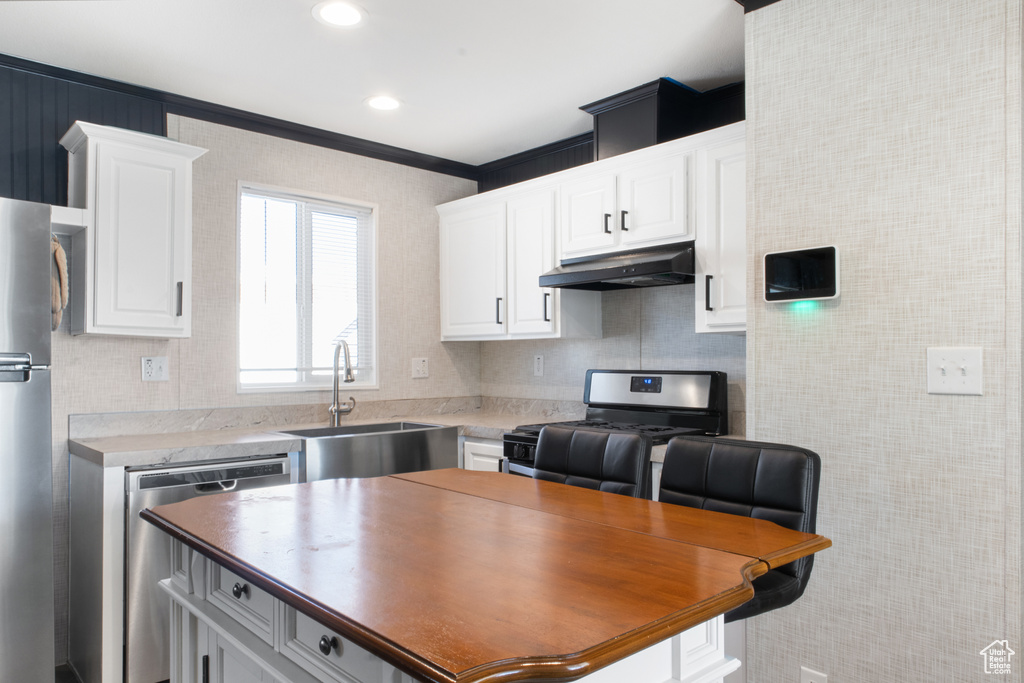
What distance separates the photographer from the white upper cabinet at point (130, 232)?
Answer: 8.80ft

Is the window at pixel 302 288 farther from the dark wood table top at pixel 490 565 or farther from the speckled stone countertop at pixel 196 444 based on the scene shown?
the dark wood table top at pixel 490 565

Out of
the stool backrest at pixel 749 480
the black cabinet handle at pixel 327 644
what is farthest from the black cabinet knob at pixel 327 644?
the stool backrest at pixel 749 480

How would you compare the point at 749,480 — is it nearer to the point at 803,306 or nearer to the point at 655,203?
the point at 803,306

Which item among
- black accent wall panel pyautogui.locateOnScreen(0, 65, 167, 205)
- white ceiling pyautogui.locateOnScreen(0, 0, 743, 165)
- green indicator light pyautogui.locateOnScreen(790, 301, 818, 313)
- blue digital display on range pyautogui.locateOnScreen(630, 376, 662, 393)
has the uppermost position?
white ceiling pyautogui.locateOnScreen(0, 0, 743, 165)

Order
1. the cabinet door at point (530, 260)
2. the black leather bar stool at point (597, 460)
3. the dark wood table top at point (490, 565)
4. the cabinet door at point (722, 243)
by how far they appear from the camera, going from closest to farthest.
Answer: the dark wood table top at point (490, 565) < the black leather bar stool at point (597, 460) < the cabinet door at point (722, 243) < the cabinet door at point (530, 260)

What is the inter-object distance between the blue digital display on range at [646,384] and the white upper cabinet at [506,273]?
39cm

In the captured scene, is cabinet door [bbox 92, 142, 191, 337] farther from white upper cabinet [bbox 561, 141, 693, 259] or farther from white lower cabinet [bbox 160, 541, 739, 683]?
white upper cabinet [bbox 561, 141, 693, 259]

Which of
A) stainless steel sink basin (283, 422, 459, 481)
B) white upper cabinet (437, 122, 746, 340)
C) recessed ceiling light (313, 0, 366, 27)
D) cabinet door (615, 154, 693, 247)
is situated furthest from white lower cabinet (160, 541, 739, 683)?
cabinet door (615, 154, 693, 247)

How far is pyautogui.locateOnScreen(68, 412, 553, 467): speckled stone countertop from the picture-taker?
8.16 feet

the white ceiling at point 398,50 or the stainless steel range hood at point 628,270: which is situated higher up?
the white ceiling at point 398,50

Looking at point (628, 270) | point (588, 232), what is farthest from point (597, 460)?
point (588, 232)

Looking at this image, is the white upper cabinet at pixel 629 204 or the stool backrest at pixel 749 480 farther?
the white upper cabinet at pixel 629 204

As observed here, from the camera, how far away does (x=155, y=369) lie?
3.07 metres

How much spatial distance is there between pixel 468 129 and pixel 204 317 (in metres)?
1.66
